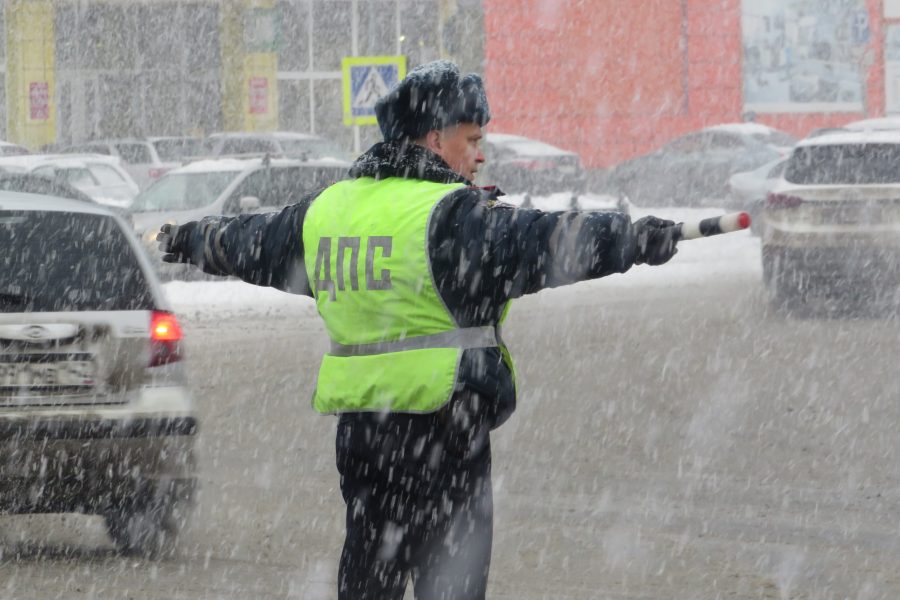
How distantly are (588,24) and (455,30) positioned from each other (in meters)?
26.6

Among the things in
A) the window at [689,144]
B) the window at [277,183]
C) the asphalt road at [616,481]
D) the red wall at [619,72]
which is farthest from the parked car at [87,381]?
the red wall at [619,72]

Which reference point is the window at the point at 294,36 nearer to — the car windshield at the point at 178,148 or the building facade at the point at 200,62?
the building facade at the point at 200,62

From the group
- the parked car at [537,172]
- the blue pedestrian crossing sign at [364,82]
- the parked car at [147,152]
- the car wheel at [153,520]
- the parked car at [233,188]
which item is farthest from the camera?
the parked car at [537,172]

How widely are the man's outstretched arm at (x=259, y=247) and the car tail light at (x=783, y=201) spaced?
12.9 meters

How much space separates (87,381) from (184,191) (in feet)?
51.6

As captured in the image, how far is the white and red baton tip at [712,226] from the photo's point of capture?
3.72 meters

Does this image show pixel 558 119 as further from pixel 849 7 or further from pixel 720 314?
pixel 720 314

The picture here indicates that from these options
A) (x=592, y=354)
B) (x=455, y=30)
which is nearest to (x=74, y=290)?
(x=592, y=354)

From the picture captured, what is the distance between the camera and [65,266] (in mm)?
7059

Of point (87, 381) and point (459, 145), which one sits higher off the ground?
point (459, 145)

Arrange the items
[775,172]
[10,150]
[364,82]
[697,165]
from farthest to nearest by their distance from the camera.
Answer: [697,165] → [10,150] → [775,172] → [364,82]

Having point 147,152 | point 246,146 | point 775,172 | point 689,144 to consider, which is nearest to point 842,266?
point 775,172

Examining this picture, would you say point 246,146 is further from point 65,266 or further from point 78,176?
point 65,266

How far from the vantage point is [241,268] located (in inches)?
163
